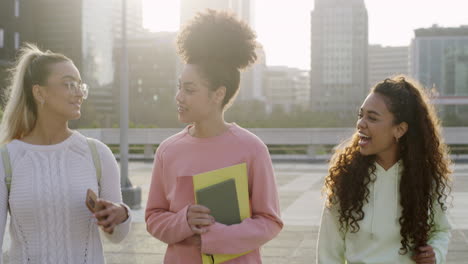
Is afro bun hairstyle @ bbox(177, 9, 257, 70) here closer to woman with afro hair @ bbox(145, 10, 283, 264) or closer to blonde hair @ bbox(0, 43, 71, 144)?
woman with afro hair @ bbox(145, 10, 283, 264)

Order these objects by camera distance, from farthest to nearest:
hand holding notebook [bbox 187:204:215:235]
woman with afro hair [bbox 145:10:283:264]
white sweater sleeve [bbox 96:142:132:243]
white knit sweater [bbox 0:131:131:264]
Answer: white sweater sleeve [bbox 96:142:132:243] < white knit sweater [bbox 0:131:131:264] < woman with afro hair [bbox 145:10:283:264] < hand holding notebook [bbox 187:204:215:235]

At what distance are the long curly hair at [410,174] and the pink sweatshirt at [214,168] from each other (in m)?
0.37

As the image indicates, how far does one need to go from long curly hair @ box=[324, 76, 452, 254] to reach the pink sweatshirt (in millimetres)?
374

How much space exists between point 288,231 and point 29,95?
545cm

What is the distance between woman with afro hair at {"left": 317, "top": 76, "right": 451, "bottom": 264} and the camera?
292cm

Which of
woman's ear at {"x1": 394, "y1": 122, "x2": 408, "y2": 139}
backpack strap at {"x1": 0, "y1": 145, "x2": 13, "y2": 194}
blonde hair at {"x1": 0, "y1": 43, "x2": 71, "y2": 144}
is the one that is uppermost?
blonde hair at {"x1": 0, "y1": 43, "x2": 71, "y2": 144}

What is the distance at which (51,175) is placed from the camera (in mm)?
2969

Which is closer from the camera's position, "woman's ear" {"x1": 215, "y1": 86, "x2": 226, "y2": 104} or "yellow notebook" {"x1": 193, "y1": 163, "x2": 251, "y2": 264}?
"yellow notebook" {"x1": 193, "y1": 163, "x2": 251, "y2": 264}

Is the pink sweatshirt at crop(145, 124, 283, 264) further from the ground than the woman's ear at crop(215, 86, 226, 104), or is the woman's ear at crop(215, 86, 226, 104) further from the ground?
the woman's ear at crop(215, 86, 226, 104)

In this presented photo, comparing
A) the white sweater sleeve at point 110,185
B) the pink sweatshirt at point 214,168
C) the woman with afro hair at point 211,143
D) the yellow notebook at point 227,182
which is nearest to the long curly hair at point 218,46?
the woman with afro hair at point 211,143

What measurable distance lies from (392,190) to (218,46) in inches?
40.7

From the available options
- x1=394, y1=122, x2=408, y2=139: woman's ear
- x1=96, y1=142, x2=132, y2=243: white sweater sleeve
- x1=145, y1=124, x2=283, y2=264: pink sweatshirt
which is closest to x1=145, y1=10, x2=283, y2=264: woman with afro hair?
x1=145, y1=124, x2=283, y2=264: pink sweatshirt

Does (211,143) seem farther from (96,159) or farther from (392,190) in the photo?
(392,190)

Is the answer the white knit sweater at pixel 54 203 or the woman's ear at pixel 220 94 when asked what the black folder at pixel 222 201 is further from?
the white knit sweater at pixel 54 203
